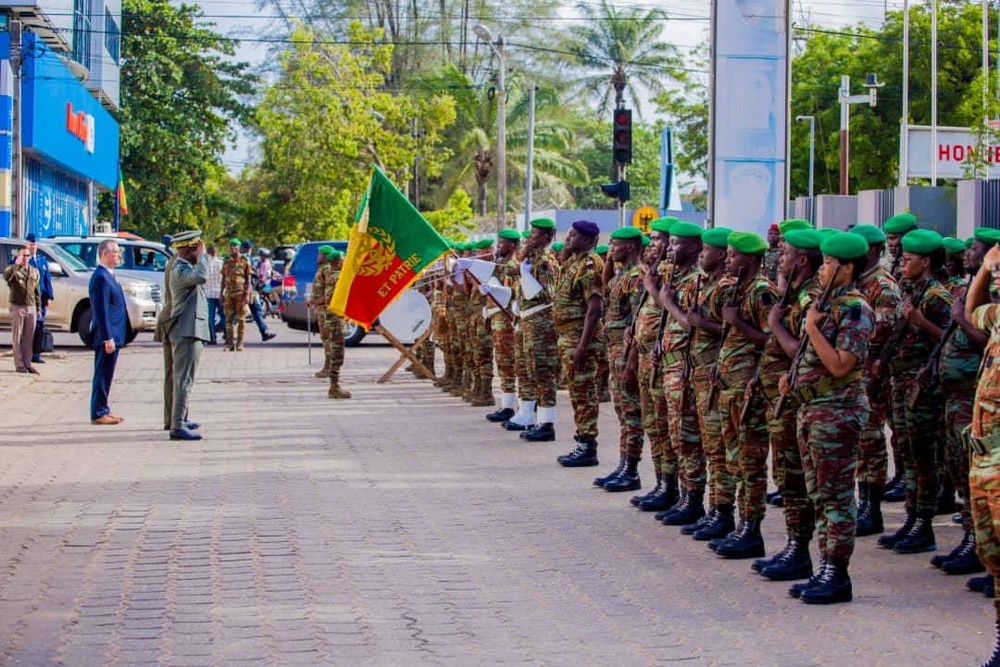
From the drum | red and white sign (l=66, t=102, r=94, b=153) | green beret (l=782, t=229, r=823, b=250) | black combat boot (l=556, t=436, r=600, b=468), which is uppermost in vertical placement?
red and white sign (l=66, t=102, r=94, b=153)

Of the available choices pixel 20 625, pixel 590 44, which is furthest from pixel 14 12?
pixel 590 44

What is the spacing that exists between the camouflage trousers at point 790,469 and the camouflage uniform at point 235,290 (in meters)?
19.5

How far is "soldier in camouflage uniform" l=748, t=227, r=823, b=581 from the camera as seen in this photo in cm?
755

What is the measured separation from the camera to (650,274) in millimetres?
9531

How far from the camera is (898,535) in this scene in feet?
28.6

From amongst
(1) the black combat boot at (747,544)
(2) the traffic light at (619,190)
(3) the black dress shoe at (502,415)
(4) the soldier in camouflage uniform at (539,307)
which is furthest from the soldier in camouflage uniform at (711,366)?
(2) the traffic light at (619,190)

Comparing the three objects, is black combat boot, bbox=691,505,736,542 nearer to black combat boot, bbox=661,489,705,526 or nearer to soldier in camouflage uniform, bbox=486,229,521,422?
black combat boot, bbox=661,489,705,526

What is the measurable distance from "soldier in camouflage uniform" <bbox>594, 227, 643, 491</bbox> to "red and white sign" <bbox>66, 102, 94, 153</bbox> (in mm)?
30867

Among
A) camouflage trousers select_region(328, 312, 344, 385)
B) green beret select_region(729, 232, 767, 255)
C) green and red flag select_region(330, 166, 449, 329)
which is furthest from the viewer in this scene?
camouflage trousers select_region(328, 312, 344, 385)

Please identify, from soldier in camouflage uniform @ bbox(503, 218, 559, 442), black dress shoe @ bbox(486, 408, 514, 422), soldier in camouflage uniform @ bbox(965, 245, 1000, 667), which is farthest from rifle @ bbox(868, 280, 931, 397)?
black dress shoe @ bbox(486, 408, 514, 422)

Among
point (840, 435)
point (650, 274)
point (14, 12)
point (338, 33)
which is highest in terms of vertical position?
point (338, 33)

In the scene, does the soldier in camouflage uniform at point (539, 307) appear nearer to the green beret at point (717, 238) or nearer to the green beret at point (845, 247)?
the green beret at point (717, 238)

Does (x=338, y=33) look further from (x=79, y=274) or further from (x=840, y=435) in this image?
(x=840, y=435)

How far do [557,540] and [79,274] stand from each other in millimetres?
18822
